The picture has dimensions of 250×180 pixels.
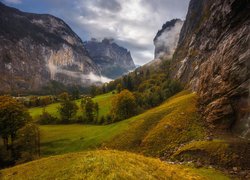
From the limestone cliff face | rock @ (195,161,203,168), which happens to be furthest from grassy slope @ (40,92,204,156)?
rock @ (195,161,203,168)

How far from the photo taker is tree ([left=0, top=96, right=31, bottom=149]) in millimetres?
83750

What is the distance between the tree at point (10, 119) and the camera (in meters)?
83.8

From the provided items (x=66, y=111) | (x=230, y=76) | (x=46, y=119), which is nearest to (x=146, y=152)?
(x=230, y=76)

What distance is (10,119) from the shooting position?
85.8 m

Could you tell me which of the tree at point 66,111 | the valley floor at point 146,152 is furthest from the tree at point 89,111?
the valley floor at point 146,152

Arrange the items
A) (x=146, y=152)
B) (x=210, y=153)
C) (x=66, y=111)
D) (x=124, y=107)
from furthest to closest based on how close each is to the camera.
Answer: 1. (x=66, y=111)
2. (x=124, y=107)
3. (x=146, y=152)
4. (x=210, y=153)

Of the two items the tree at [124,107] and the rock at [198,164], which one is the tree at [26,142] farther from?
the tree at [124,107]

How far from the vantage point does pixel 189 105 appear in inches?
3228

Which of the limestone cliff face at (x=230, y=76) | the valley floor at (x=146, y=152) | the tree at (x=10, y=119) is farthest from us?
the tree at (x=10, y=119)

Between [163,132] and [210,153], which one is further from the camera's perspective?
[163,132]

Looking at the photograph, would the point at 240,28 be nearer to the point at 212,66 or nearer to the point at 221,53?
the point at 221,53

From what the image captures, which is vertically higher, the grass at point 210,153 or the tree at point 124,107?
the tree at point 124,107

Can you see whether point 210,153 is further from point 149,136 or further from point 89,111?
point 89,111

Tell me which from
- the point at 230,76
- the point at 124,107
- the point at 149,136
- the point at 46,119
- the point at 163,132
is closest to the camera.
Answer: the point at 230,76
